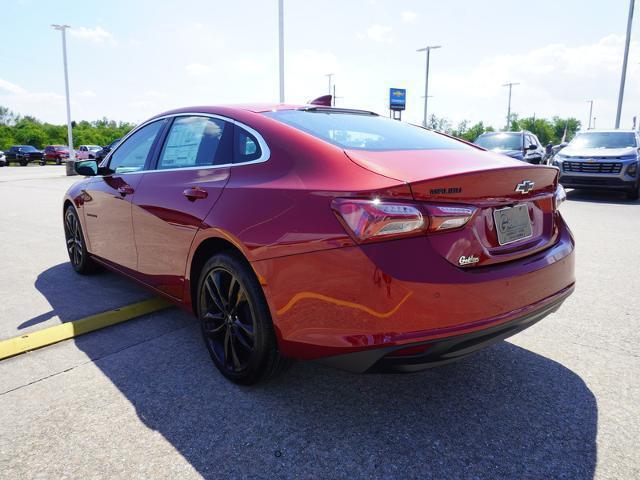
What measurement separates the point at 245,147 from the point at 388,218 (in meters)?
1.11

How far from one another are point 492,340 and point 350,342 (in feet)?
2.09

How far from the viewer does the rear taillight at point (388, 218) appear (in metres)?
1.92

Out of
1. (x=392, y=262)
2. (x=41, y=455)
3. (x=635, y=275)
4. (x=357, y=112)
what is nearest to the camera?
(x=392, y=262)

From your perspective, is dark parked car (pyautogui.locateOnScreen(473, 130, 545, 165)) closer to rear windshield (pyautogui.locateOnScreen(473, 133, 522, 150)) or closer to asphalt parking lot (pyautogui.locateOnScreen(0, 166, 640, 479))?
rear windshield (pyautogui.locateOnScreen(473, 133, 522, 150))

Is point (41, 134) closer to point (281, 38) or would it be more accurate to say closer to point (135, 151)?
point (281, 38)

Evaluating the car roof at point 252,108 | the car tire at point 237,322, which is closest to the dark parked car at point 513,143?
the car roof at point 252,108

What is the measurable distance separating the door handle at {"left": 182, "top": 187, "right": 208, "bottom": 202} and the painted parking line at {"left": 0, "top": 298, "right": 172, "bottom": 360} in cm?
136

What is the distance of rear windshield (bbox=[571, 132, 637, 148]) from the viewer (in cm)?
1208

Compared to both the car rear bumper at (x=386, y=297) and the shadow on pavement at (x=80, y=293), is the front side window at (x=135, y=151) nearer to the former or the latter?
the shadow on pavement at (x=80, y=293)

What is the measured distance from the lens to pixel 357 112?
3.40 m

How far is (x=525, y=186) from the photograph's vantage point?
2348mm

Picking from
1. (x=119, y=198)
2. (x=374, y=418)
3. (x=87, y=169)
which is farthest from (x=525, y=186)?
(x=87, y=169)

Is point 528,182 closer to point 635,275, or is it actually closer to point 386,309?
point 386,309

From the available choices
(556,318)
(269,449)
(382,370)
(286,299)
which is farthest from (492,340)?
(556,318)
